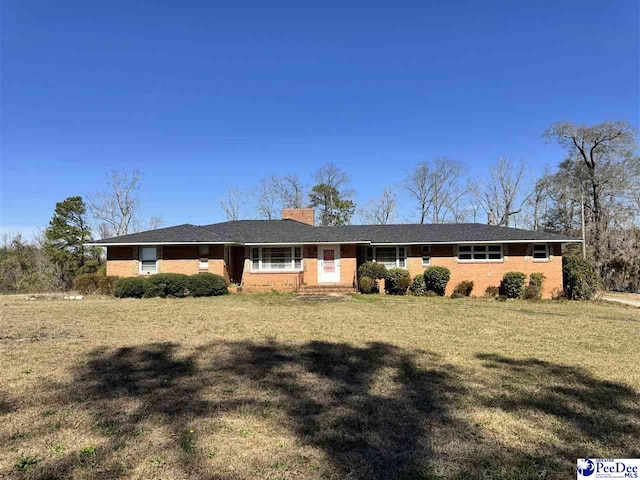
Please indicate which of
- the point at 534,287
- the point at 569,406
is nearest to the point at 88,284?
the point at 569,406

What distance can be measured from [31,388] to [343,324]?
741 centimetres

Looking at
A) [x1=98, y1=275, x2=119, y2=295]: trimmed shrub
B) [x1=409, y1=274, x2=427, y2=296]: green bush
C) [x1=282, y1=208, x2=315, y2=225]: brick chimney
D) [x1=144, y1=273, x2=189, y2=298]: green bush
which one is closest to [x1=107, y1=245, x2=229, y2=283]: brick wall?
[x1=98, y1=275, x2=119, y2=295]: trimmed shrub

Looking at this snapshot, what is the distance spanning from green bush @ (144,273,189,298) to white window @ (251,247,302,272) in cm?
459

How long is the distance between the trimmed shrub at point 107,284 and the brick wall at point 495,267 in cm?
1522

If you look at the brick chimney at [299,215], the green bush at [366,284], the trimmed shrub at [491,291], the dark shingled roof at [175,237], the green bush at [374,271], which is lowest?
the trimmed shrub at [491,291]

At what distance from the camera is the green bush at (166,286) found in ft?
62.2

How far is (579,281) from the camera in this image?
20.0m

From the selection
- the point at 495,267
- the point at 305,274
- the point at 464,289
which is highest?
the point at 495,267

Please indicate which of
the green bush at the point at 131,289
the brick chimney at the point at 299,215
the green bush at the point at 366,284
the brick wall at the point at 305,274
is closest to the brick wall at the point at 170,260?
the brick wall at the point at 305,274

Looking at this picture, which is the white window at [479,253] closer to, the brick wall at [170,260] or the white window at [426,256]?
the white window at [426,256]

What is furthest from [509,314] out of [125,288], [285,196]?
[285,196]

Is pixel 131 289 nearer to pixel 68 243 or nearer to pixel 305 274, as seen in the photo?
pixel 305 274

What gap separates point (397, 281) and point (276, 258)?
6753 millimetres

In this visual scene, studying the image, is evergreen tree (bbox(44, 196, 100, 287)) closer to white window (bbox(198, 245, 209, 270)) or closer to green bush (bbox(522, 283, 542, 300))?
white window (bbox(198, 245, 209, 270))
